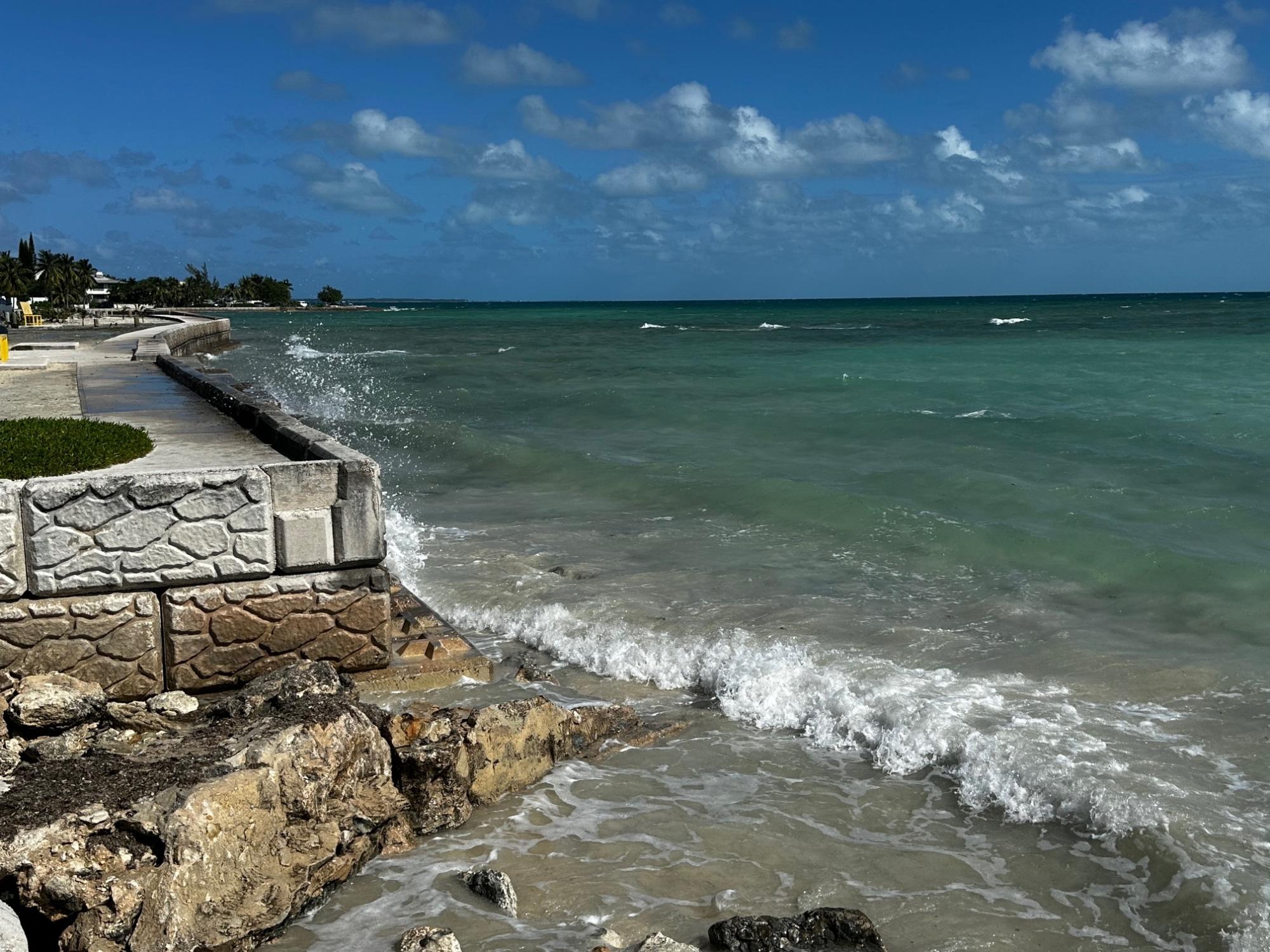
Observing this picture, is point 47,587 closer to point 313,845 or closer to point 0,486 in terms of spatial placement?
point 0,486

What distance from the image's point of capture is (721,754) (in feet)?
19.4

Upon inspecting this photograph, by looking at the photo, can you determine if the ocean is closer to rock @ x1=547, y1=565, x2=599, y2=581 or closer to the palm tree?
rock @ x1=547, y1=565, x2=599, y2=581

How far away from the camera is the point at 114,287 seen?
110 meters

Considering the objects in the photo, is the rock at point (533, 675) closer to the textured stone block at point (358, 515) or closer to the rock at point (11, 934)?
the textured stone block at point (358, 515)

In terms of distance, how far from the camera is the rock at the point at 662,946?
3.72m

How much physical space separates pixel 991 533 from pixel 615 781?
20.5 feet

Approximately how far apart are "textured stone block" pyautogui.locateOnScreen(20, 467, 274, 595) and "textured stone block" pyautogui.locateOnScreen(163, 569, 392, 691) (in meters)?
0.13

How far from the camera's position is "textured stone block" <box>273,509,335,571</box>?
602cm

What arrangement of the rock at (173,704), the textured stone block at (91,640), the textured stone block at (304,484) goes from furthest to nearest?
the textured stone block at (304,484) < the textured stone block at (91,640) < the rock at (173,704)

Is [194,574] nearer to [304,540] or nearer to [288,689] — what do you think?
[304,540]

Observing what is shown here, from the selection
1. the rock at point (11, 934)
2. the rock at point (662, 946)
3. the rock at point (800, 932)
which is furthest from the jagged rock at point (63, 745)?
the rock at point (800, 932)

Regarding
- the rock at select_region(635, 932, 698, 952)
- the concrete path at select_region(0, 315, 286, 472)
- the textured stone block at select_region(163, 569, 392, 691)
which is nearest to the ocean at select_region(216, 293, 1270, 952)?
the rock at select_region(635, 932, 698, 952)

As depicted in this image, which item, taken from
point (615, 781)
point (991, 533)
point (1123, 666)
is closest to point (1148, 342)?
point (991, 533)

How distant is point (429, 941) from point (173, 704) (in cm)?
222
